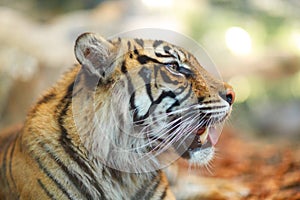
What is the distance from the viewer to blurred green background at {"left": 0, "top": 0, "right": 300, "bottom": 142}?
4254 mm

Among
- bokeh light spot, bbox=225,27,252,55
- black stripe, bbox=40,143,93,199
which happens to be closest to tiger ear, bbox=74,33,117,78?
black stripe, bbox=40,143,93,199

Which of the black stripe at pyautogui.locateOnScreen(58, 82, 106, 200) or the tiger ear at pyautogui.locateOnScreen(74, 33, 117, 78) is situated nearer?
the tiger ear at pyautogui.locateOnScreen(74, 33, 117, 78)

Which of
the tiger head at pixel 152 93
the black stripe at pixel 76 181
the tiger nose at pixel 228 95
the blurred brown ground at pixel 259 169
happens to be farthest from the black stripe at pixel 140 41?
the blurred brown ground at pixel 259 169

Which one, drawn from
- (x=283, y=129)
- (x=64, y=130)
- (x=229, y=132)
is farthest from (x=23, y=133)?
(x=283, y=129)

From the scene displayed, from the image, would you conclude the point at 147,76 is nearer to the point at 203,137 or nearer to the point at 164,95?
the point at 164,95

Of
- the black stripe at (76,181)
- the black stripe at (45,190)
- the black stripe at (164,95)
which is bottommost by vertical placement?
the black stripe at (45,190)

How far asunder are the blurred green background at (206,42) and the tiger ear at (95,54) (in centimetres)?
226

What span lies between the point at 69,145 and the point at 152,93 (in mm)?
321

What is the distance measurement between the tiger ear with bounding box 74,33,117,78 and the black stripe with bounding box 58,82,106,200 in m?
0.17

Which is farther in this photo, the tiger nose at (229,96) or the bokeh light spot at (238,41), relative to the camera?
the bokeh light spot at (238,41)

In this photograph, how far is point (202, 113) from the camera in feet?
6.06

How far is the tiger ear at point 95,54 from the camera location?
174cm

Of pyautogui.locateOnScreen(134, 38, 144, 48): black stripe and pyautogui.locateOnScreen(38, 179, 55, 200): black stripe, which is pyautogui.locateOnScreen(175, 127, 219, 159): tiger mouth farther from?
pyautogui.locateOnScreen(38, 179, 55, 200): black stripe

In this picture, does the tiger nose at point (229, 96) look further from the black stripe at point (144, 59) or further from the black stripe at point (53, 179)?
the black stripe at point (53, 179)
